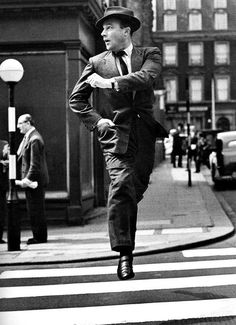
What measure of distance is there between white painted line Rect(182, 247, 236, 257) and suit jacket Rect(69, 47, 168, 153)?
2654 mm

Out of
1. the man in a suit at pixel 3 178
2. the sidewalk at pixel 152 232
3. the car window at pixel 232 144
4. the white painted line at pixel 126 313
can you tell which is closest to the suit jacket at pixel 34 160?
the man in a suit at pixel 3 178

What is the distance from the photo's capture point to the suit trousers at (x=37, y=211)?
367 inches

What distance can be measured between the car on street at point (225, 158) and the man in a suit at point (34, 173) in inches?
339

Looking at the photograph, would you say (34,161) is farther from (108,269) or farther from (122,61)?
(122,61)

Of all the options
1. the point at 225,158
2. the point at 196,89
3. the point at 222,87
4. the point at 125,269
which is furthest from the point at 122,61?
the point at 222,87

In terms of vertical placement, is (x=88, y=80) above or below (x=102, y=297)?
above

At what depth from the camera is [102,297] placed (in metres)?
5.03

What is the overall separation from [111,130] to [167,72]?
62492 millimetres

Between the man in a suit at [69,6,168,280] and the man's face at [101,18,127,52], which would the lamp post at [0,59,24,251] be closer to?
the man in a suit at [69,6,168,280]

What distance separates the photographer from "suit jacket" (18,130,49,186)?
9.20 m

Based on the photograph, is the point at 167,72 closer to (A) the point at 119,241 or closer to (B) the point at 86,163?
(B) the point at 86,163

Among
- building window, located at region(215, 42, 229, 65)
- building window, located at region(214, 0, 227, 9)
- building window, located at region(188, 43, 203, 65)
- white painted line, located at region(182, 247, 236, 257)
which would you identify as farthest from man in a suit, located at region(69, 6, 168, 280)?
building window, located at region(188, 43, 203, 65)

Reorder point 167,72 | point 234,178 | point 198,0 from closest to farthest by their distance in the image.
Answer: point 198,0
point 234,178
point 167,72

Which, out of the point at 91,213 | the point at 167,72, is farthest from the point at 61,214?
the point at 167,72
